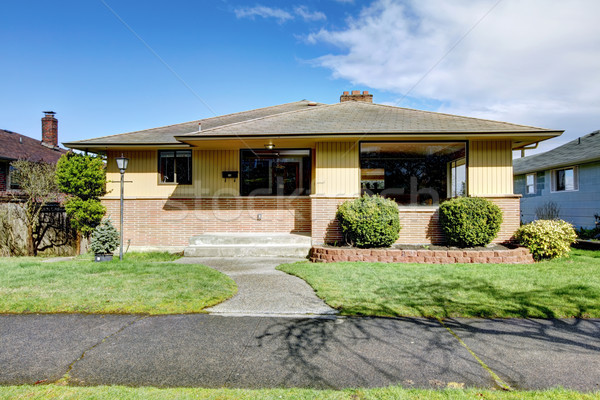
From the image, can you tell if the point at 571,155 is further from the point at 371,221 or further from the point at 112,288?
the point at 112,288

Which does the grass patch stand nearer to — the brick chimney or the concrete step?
the concrete step

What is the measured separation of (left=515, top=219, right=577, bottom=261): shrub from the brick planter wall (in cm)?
38

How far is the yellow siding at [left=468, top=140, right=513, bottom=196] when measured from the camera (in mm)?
9680

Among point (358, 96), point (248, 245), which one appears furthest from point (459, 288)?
point (358, 96)

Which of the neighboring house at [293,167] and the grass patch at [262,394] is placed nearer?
the grass patch at [262,394]

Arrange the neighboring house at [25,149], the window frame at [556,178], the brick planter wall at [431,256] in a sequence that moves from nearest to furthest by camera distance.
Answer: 1. the brick planter wall at [431,256]
2. the window frame at [556,178]
3. the neighboring house at [25,149]

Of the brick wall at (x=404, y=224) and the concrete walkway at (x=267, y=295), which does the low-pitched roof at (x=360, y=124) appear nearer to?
the brick wall at (x=404, y=224)

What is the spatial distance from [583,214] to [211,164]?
16024 mm

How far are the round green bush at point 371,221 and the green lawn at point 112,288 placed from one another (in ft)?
12.3

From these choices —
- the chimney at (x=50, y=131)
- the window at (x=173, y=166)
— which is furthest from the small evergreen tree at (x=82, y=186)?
the chimney at (x=50, y=131)

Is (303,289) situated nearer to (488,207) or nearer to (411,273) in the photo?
(411,273)

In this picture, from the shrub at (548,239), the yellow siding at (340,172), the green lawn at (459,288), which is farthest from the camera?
the yellow siding at (340,172)

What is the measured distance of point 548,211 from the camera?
51.7 feet

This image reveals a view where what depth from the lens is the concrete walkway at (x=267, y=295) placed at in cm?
471
